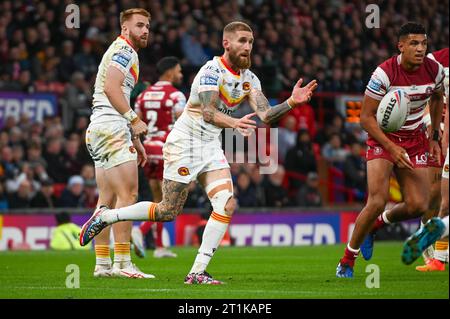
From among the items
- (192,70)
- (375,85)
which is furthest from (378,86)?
(192,70)

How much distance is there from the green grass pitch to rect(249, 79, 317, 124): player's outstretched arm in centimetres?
163

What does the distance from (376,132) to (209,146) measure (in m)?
1.69

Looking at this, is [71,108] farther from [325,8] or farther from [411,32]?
[411,32]

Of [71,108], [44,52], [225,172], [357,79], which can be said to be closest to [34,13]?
[44,52]

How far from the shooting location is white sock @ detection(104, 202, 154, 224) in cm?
974

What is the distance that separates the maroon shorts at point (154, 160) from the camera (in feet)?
49.0

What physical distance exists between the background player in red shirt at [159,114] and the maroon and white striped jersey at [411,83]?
16.5 ft

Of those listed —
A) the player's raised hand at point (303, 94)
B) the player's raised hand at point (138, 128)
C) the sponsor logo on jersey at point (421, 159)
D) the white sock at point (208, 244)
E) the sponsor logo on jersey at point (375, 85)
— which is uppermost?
the sponsor logo on jersey at point (375, 85)

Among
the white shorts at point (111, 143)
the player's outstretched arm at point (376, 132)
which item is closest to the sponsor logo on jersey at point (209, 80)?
the white shorts at point (111, 143)

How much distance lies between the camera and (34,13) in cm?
2197

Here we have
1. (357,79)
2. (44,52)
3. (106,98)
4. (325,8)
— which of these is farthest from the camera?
(325,8)

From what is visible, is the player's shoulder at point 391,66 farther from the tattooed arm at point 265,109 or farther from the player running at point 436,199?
the tattooed arm at point 265,109

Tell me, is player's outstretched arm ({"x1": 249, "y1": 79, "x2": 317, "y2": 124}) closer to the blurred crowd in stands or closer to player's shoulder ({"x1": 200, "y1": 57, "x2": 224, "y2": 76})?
player's shoulder ({"x1": 200, "y1": 57, "x2": 224, "y2": 76})
